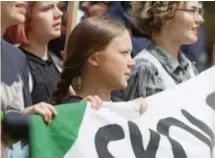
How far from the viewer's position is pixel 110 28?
1.26 meters

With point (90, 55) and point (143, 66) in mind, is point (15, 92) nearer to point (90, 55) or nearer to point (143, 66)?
point (90, 55)

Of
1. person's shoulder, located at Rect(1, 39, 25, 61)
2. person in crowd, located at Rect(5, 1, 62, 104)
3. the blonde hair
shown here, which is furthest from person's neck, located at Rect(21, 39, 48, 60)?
the blonde hair

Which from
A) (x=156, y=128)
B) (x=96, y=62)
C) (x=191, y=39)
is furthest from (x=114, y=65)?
(x=191, y=39)

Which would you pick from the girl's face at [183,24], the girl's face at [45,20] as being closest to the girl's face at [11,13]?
the girl's face at [45,20]

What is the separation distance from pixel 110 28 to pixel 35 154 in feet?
1.01

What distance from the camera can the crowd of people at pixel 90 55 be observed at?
3.86 ft

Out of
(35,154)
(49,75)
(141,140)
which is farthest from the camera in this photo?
(49,75)

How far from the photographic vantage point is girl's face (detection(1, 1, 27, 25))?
1216mm

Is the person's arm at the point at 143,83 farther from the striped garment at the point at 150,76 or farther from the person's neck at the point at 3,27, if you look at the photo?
the person's neck at the point at 3,27

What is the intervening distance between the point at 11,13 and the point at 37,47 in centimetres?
18

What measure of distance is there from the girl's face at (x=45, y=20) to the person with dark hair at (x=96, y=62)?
0.12 m

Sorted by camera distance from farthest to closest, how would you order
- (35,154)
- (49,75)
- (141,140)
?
(49,75) → (141,140) → (35,154)

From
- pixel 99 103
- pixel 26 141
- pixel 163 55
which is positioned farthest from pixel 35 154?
pixel 163 55

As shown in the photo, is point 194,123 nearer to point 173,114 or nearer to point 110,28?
point 173,114
